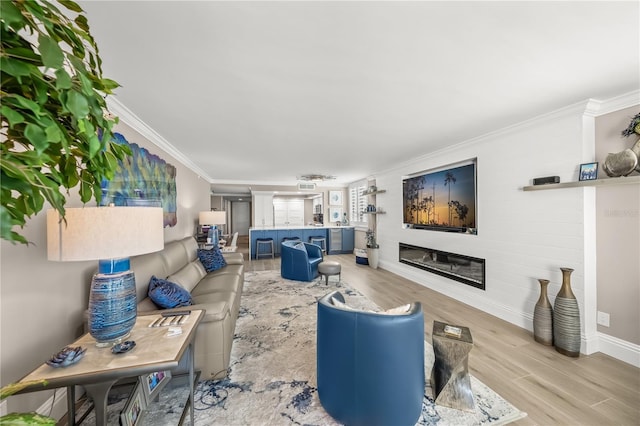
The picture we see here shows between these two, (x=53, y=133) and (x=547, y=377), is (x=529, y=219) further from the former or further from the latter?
(x=53, y=133)

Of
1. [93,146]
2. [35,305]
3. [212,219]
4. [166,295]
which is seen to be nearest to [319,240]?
[212,219]

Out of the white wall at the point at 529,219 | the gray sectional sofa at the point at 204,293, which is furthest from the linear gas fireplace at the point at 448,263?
the gray sectional sofa at the point at 204,293

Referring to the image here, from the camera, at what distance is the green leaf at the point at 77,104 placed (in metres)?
0.56

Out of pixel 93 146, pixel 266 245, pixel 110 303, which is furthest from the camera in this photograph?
pixel 266 245

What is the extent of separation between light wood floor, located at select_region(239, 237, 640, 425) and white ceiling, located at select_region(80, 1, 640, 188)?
245 cm

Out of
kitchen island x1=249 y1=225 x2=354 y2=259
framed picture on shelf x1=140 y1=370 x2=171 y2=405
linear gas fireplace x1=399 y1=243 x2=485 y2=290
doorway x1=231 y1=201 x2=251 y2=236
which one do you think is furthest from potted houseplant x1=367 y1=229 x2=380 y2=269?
doorway x1=231 y1=201 x2=251 y2=236

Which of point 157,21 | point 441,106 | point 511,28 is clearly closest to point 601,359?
point 441,106

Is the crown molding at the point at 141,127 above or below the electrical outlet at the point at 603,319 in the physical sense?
above

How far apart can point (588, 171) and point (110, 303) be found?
3.92 meters

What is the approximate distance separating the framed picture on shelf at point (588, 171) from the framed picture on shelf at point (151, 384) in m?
3.82

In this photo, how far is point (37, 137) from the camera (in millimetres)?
534

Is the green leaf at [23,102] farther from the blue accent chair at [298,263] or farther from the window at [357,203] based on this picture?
the window at [357,203]

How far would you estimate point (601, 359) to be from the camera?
235 cm

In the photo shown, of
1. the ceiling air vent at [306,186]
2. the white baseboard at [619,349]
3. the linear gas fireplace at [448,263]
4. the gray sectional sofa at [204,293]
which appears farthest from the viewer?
the ceiling air vent at [306,186]
